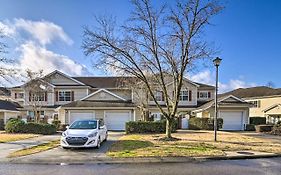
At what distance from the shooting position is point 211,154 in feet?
41.9

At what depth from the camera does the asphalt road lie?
31.0ft

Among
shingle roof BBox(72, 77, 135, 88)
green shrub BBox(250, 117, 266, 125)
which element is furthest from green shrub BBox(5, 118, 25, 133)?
green shrub BBox(250, 117, 266, 125)

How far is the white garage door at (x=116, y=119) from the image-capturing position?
33438 mm

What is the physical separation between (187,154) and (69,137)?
590 centimetres

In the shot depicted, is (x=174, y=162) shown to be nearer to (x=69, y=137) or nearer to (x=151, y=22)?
(x=69, y=137)

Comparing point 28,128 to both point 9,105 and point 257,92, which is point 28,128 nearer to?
point 9,105

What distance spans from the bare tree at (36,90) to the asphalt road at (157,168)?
24687mm

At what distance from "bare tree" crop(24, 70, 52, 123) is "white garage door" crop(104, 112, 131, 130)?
8.23 meters

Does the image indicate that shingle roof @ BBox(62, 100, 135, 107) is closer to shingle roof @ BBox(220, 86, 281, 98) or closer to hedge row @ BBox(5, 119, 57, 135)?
hedge row @ BBox(5, 119, 57, 135)

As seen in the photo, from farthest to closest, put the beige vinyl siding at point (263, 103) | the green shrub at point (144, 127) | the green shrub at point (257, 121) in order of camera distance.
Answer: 1. the beige vinyl siding at point (263, 103)
2. the green shrub at point (257, 121)
3. the green shrub at point (144, 127)

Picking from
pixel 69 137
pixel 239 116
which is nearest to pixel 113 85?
pixel 239 116

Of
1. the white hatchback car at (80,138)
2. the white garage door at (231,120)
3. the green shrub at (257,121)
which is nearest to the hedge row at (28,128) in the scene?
the white hatchback car at (80,138)

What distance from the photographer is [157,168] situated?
1011 cm

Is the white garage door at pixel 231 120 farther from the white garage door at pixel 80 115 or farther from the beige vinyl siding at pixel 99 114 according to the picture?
the white garage door at pixel 80 115
